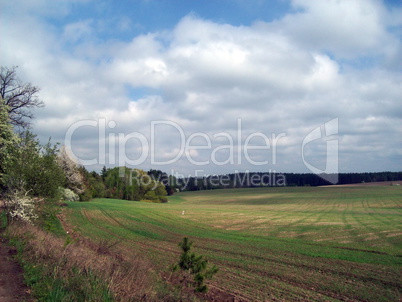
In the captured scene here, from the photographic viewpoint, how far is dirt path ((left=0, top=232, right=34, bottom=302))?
24.0ft

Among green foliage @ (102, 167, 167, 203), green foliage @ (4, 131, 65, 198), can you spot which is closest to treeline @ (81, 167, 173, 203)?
green foliage @ (102, 167, 167, 203)

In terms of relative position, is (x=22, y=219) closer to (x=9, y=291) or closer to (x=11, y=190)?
(x=11, y=190)

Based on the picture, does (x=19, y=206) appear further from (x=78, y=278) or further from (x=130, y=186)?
(x=130, y=186)

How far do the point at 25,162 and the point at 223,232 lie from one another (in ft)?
52.6

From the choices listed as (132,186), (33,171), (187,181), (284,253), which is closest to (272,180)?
(187,181)

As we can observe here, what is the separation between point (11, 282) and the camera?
835 cm

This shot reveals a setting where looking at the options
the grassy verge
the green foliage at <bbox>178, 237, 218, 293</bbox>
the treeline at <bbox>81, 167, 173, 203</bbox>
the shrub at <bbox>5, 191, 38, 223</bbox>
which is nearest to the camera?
the grassy verge

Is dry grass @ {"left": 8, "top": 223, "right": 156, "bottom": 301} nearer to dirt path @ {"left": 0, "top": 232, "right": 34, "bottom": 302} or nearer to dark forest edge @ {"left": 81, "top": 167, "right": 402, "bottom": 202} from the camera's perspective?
dirt path @ {"left": 0, "top": 232, "right": 34, "bottom": 302}

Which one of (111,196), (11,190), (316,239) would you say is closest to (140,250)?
(11,190)

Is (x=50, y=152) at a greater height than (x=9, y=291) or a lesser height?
greater

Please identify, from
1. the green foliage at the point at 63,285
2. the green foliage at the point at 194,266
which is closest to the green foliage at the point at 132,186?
the green foliage at the point at 194,266

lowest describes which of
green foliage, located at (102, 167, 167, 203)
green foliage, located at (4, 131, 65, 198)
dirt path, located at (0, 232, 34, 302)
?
green foliage, located at (102, 167, 167, 203)

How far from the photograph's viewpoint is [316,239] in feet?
75.7

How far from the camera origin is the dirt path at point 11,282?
731 cm
